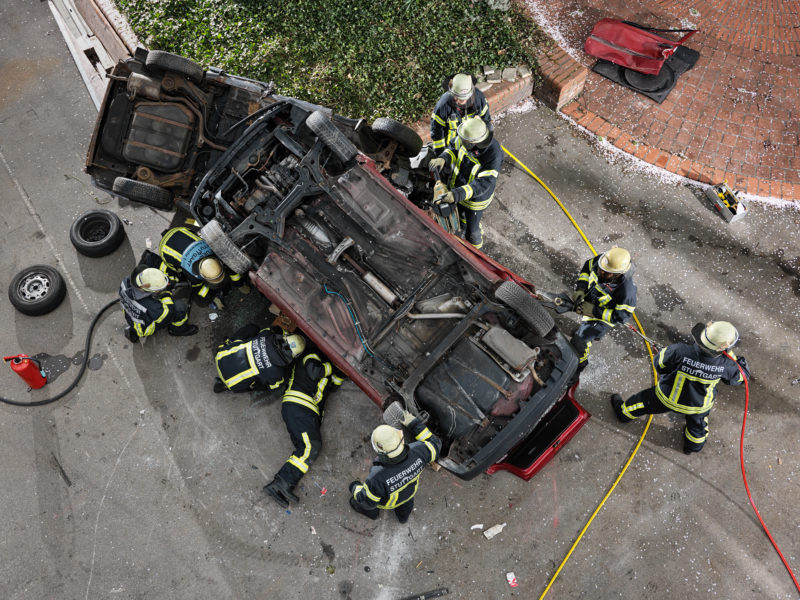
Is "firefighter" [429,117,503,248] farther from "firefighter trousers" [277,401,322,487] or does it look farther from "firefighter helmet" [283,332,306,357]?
"firefighter trousers" [277,401,322,487]

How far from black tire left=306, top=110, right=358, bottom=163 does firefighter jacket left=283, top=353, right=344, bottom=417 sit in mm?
1765

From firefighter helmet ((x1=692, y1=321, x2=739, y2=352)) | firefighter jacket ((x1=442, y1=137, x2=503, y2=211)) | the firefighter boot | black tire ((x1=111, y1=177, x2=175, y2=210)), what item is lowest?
the firefighter boot

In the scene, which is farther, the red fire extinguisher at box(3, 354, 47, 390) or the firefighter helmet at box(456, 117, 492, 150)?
the red fire extinguisher at box(3, 354, 47, 390)

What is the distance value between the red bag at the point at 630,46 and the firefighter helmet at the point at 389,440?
17.4ft

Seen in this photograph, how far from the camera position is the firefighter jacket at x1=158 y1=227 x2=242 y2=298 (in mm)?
5152

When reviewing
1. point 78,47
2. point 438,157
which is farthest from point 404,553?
point 78,47

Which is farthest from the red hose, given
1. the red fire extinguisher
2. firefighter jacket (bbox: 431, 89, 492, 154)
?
the red fire extinguisher

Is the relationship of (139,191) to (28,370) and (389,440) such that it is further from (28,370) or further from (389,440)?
(389,440)

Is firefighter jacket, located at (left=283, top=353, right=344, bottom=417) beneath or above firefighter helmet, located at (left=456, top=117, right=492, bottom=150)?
beneath

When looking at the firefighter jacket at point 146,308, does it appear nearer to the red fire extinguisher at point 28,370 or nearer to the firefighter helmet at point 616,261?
the red fire extinguisher at point 28,370

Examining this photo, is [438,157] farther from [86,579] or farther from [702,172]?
[86,579]

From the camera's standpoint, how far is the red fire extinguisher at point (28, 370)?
17.1 ft

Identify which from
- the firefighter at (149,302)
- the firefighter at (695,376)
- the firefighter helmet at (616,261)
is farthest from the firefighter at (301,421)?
the firefighter at (695,376)

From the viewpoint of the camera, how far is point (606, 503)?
5.07 meters
